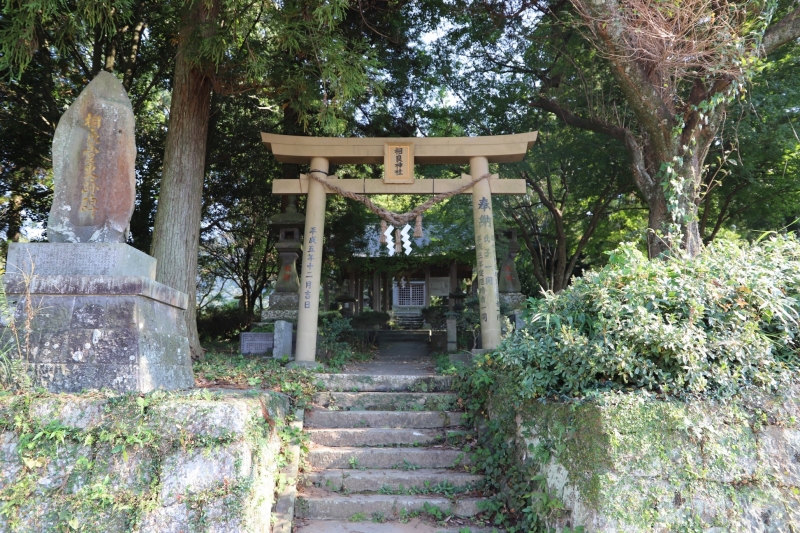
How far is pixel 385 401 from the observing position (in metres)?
6.14

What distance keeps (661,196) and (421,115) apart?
630cm

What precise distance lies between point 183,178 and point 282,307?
3.46 metres

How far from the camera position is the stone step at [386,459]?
514cm

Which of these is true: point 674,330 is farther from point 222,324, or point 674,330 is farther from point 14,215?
point 222,324

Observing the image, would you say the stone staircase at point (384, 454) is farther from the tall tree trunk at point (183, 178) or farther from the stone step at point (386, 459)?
the tall tree trunk at point (183, 178)

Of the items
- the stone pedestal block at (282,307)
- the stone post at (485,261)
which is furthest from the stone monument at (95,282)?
the stone pedestal block at (282,307)

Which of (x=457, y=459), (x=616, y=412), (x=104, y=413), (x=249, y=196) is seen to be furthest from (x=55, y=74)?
(x=616, y=412)

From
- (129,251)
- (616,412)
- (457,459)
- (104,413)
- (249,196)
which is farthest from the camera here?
(249,196)

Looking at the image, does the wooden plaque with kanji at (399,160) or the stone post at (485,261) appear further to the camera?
the wooden plaque with kanji at (399,160)

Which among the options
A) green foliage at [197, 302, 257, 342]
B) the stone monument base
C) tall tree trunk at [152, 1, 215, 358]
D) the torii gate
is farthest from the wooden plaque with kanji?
green foliage at [197, 302, 257, 342]

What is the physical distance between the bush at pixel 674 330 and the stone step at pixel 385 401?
1.89 metres

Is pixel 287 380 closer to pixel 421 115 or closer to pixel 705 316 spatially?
pixel 705 316

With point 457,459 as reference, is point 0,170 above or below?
above

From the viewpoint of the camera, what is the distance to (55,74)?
10766mm
